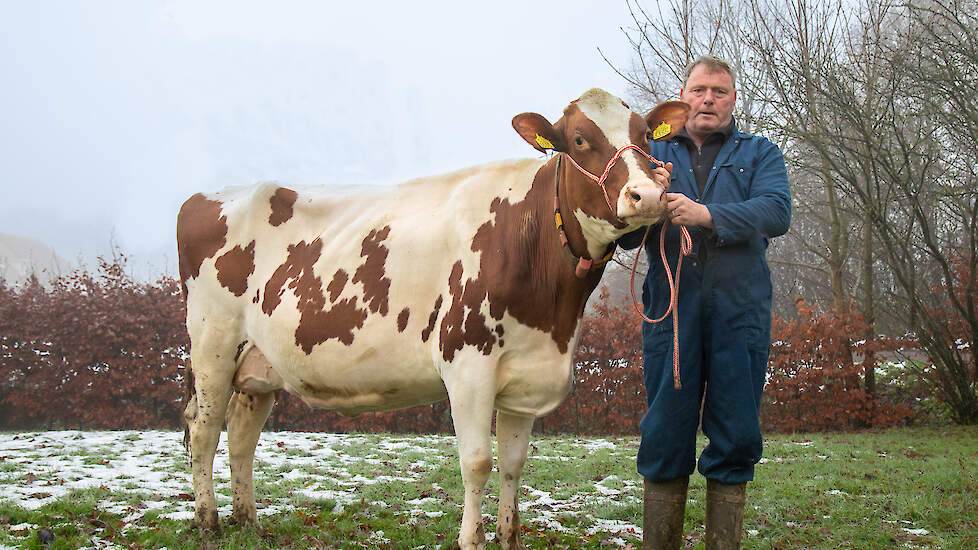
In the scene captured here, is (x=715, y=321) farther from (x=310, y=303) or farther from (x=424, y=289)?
(x=310, y=303)

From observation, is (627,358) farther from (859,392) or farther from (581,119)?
(581,119)

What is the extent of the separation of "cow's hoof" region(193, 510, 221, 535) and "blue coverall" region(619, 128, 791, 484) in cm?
251

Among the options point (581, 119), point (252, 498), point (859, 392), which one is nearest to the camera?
point (581, 119)

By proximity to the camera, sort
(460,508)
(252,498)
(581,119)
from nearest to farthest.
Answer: (581,119)
(252,498)
(460,508)

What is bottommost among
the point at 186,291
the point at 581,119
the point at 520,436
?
the point at 520,436

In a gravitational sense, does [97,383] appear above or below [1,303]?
below

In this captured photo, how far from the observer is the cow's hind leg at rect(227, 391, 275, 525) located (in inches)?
169

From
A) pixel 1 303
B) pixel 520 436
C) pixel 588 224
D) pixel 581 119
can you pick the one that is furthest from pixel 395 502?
pixel 1 303

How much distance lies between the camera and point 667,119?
3.16 meters

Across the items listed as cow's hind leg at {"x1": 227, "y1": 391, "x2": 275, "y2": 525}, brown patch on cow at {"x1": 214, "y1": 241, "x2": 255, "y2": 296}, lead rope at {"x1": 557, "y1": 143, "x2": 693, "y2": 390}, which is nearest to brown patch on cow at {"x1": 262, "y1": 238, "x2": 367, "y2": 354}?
brown patch on cow at {"x1": 214, "y1": 241, "x2": 255, "y2": 296}

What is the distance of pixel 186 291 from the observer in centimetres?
446

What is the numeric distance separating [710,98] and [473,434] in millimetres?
1887

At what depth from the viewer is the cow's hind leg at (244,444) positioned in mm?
4293

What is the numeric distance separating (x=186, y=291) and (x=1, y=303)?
784 cm
